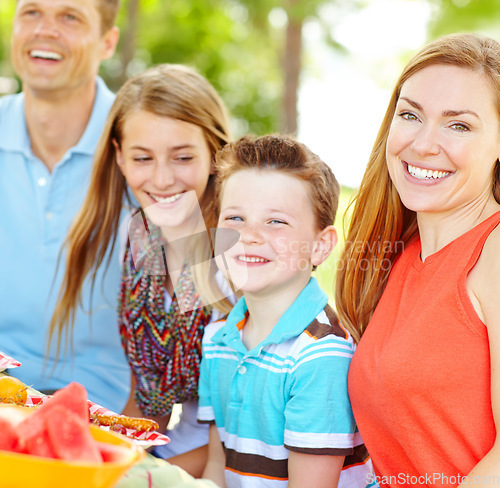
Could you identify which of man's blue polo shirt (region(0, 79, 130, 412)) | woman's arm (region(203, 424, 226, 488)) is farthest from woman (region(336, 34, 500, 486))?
man's blue polo shirt (region(0, 79, 130, 412))

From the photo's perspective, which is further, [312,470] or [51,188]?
[51,188]

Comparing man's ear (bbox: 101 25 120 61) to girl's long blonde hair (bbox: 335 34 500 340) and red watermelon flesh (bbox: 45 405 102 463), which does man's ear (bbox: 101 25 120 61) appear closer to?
girl's long blonde hair (bbox: 335 34 500 340)

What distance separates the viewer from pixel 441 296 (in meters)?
1.50

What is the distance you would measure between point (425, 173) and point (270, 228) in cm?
45

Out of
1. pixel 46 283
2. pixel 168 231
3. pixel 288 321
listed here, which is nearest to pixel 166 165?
pixel 168 231

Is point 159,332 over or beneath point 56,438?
beneath

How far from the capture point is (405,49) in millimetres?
16156

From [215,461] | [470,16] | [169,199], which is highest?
[470,16]

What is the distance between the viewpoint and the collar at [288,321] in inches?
68.6

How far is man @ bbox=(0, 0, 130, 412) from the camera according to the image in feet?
8.54

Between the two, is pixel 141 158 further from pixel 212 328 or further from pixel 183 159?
pixel 212 328

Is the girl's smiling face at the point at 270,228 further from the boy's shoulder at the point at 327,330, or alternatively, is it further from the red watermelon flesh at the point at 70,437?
the red watermelon flesh at the point at 70,437

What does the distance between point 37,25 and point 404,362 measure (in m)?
2.19

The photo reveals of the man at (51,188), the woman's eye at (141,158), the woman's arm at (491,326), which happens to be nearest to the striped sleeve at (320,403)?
the woman's arm at (491,326)
